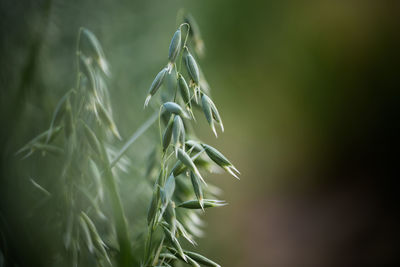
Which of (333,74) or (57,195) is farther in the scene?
(333,74)

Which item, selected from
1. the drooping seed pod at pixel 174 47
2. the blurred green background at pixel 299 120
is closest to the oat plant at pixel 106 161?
the drooping seed pod at pixel 174 47

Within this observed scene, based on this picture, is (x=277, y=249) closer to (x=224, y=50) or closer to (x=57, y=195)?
(x=224, y=50)

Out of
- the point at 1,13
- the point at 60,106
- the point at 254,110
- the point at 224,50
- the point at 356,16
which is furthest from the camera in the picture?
the point at 356,16

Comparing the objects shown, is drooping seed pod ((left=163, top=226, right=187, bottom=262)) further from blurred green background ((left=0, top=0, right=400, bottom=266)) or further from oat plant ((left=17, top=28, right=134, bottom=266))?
blurred green background ((left=0, top=0, right=400, bottom=266))

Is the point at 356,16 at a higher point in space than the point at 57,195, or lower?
higher

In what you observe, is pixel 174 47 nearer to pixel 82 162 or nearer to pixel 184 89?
pixel 184 89

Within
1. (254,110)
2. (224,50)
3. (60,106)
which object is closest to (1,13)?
(60,106)

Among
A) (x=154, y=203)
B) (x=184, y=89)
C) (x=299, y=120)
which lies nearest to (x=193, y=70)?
(x=184, y=89)

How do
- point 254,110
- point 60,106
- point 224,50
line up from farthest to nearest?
1. point 254,110
2. point 224,50
3. point 60,106
